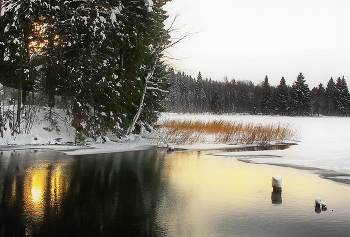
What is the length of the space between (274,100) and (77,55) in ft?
233

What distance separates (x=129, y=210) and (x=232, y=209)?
7.12 ft

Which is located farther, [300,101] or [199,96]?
[199,96]

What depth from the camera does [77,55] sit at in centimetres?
1886

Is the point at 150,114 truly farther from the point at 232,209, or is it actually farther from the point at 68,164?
the point at 232,209

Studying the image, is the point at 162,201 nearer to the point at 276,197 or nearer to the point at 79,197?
the point at 79,197

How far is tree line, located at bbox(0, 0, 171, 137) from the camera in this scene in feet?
61.2

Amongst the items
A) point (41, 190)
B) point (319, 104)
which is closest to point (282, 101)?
point (319, 104)

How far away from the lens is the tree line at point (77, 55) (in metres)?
18.7

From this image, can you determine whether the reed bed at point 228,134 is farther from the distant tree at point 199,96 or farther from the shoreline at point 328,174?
the distant tree at point 199,96

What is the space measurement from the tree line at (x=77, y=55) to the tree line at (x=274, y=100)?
129ft

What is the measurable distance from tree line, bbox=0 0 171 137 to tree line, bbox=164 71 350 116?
39.4 metres

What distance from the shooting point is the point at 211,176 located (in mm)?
10547

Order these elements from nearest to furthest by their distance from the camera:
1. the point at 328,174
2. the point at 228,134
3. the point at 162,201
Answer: the point at 162,201
the point at 328,174
the point at 228,134

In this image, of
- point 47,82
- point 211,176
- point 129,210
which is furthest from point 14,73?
point 129,210
